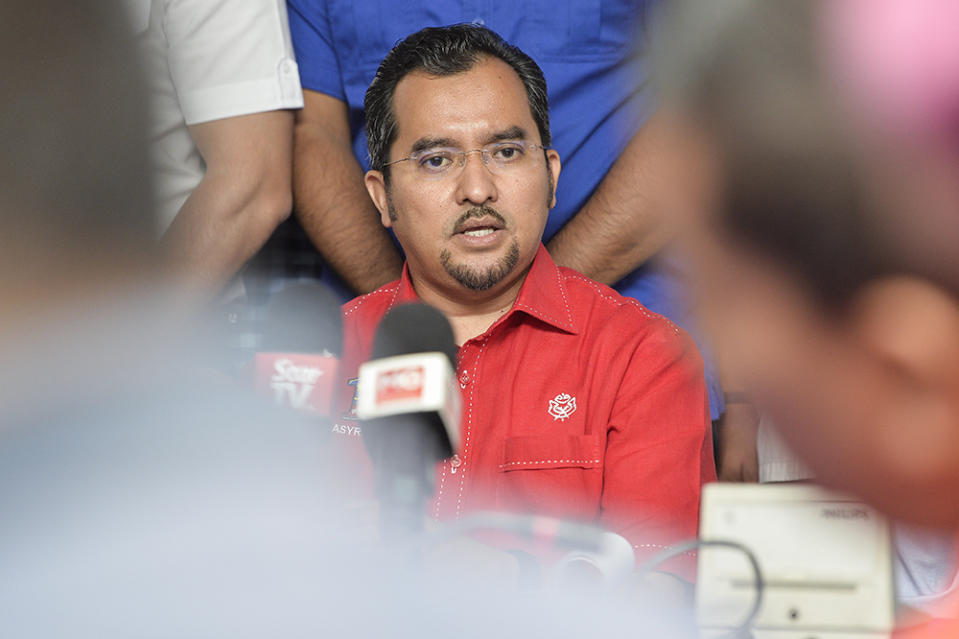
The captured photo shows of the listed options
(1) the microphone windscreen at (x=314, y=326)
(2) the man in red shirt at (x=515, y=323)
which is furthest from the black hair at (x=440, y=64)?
(1) the microphone windscreen at (x=314, y=326)

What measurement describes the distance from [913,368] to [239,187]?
155cm

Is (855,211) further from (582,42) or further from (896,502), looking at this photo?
(582,42)

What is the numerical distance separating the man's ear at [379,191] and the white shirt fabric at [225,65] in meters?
0.21

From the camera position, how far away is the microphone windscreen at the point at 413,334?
72 cm

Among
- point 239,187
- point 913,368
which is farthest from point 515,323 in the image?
point 913,368

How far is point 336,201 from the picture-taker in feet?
6.73

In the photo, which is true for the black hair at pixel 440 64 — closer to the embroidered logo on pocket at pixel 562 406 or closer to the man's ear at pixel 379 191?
the man's ear at pixel 379 191

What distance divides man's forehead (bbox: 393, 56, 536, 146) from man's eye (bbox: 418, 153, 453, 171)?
0.03m

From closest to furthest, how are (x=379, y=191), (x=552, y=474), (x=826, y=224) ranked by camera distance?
(x=826, y=224) < (x=552, y=474) < (x=379, y=191)

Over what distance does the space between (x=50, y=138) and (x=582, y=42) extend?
5.35ft

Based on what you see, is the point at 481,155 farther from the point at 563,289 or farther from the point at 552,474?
the point at 552,474

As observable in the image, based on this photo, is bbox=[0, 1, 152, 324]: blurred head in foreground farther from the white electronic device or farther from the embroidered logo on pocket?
the embroidered logo on pocket

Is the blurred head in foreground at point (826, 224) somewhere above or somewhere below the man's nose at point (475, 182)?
below

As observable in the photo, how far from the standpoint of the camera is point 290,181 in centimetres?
199
